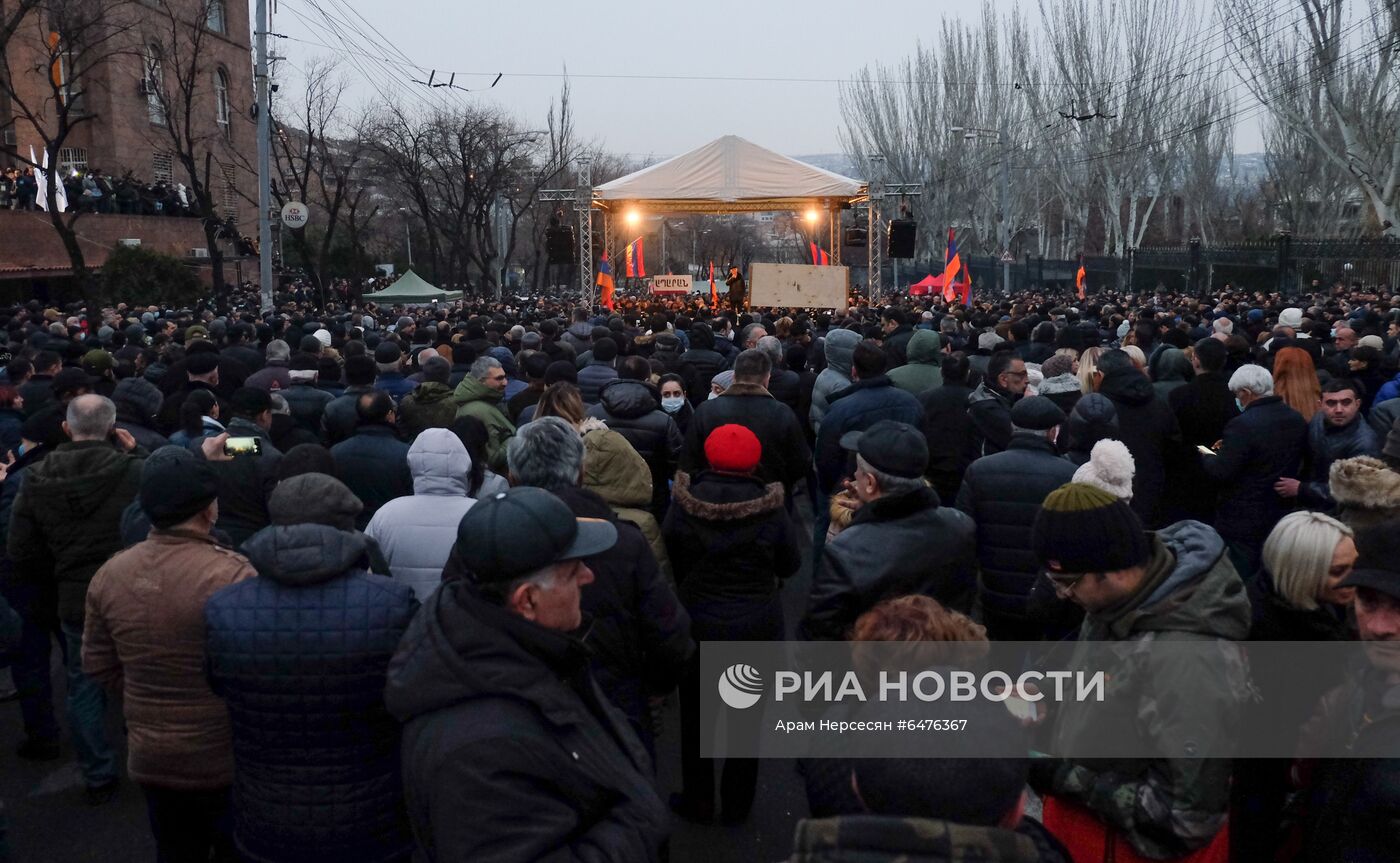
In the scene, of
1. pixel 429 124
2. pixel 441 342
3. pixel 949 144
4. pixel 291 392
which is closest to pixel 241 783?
pixel 291 392

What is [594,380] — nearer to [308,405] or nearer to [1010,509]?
[308,405]

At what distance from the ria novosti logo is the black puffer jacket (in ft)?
4.74

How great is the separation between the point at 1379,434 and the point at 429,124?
3925 cm

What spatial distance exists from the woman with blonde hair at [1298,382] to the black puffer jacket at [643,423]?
361cm

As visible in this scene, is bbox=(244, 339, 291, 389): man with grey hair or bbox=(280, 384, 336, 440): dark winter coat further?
bbox=(244, 339, 291, 389): man with grey hair

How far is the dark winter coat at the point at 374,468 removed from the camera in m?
5.66

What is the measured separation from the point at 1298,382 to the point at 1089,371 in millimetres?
1198

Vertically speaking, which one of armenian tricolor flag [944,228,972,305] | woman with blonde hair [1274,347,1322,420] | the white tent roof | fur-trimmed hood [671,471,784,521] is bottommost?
fur-trimmed hood [671,471,784,521]

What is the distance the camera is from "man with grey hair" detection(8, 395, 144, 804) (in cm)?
485

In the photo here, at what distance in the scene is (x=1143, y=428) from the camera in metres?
6.32

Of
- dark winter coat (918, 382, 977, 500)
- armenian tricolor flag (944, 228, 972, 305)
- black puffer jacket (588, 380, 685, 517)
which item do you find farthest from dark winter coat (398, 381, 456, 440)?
armenian tricolor flag (944, 228, 972, 305)

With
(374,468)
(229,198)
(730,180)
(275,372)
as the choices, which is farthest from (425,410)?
(229,198)

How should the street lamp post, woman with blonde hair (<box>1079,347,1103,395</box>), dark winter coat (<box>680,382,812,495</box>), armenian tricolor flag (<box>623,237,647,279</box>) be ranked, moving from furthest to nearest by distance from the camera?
the street lamp post < armenian tricolor flag (<box>623,237,647,279</box>) < woman with blonde hair (<box>1079,347,1103,395</box>) < dark winter coat (<box>680,382,812,495</box>)

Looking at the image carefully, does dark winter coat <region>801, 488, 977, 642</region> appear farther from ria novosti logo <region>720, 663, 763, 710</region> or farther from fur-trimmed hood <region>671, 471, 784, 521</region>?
ria novosti logo <region>720, 663, 763, 710</region>
